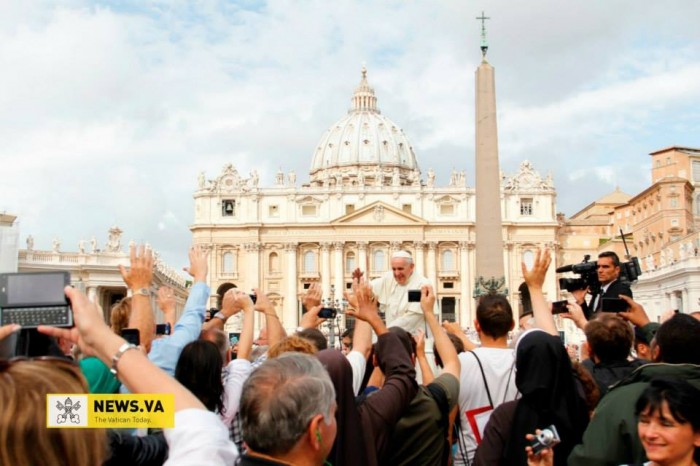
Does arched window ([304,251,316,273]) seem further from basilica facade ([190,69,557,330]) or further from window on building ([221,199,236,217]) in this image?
window on building ([221,199,236,217])

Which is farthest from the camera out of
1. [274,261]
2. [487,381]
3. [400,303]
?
[274,261]

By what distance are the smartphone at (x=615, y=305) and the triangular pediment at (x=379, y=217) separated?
6272cm

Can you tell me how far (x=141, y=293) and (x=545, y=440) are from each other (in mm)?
2039

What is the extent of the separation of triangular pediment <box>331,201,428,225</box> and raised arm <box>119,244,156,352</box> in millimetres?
64199

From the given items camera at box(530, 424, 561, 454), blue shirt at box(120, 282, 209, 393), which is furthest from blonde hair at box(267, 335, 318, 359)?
camera at box(530, 424, 561, 454)

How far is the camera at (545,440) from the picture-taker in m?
3.12

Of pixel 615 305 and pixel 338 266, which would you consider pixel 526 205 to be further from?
pixel 615 305

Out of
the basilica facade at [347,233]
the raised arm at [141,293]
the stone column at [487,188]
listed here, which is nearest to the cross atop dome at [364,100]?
the basilica facade at [347,233]

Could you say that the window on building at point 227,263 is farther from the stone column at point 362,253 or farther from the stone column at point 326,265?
the stone column at point 362,253

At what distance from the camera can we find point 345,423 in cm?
335

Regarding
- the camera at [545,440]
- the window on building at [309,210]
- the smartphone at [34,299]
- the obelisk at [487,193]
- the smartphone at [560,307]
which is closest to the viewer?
the smartphone at [34,299]

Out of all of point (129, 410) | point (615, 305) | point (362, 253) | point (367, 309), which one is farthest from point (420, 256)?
point (129, 410)

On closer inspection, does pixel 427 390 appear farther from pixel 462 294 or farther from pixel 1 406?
pixel 462 294

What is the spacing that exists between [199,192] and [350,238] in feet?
45.2
